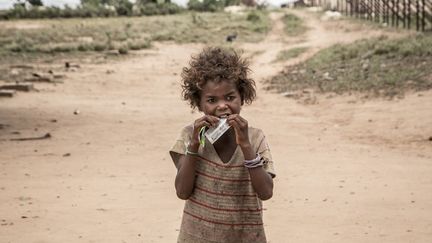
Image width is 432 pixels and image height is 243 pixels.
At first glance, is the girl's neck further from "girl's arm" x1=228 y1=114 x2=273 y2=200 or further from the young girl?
"girl's arm" x1=228 y1=114 x2=273 y2=200

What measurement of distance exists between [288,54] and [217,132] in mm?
19911

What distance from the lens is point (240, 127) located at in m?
2.23

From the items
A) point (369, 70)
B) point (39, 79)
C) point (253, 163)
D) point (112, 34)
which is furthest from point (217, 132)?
point (112, 34)

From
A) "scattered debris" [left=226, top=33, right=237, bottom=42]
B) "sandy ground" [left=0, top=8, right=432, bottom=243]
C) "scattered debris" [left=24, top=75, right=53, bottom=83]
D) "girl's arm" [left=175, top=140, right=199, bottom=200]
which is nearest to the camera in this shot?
"girl's arm" [left=175, top=140, right=199, bottom=200]

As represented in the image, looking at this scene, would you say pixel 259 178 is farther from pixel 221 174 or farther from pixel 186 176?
pixel 186 176

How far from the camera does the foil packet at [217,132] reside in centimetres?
222

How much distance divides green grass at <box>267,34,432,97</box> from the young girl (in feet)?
32.5

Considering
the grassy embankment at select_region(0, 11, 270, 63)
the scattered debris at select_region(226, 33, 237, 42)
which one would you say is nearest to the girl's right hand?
the grassy embankment at select_region(0, 11, 270, 63)

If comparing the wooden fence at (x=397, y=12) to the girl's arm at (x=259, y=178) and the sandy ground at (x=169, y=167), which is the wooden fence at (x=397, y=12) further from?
the girl's arm at (x=259, y=178)

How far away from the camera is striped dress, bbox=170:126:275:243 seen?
235cm

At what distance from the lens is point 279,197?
19.1 ft

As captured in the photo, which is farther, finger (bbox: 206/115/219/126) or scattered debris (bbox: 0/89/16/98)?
scattered debris (bbox: 0/89/16/98)

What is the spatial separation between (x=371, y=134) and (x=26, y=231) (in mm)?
5748

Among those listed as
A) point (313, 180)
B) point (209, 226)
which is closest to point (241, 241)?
point (209, 226)
